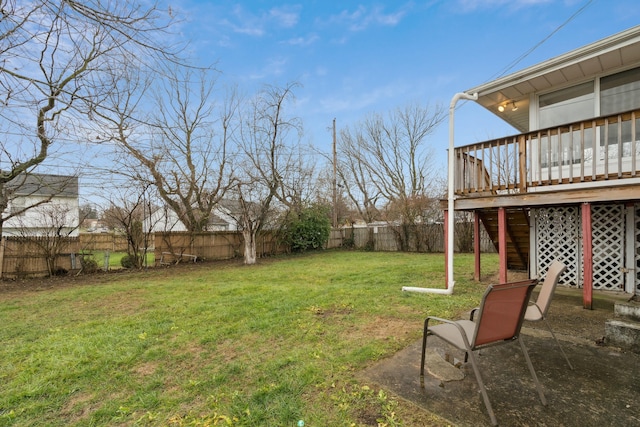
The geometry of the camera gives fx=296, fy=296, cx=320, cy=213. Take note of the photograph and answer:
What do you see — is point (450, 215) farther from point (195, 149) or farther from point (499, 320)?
point (195, 149)

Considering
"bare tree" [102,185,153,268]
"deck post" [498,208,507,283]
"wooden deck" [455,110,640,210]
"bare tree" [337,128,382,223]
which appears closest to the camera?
"wooden deck" [455,110,640,210]

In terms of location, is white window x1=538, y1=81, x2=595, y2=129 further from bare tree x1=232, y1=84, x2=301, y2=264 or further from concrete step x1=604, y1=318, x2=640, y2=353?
bare tree x1=232, y1=84, x2=301, y2=264

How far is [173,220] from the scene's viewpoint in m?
12.0

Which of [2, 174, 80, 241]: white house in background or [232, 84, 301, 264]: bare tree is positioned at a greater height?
[232, 84, 301, 264]: bare tree

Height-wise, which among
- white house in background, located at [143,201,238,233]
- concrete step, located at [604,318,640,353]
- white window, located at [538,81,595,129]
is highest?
white window, located at [538,81,595,129]

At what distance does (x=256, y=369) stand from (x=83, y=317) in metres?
3.66

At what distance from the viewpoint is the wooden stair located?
6.36 meters

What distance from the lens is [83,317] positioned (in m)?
4.64

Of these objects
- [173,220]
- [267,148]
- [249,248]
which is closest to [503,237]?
[249,248]

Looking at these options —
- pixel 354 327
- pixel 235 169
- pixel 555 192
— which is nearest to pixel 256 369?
pixel 354 327

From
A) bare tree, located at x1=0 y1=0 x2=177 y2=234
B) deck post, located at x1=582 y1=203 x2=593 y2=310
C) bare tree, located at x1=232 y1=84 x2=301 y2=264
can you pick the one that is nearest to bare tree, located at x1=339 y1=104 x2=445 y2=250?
bare tree, located at x1=232 y1=84 x2=301 y2=264

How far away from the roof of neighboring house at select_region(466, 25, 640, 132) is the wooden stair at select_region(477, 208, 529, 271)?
2445 mm

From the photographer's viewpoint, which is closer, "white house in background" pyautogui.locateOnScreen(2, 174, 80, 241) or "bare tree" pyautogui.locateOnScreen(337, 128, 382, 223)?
"white house in background" pyautogui.locateOnScreen(2, 174, 80, 241)

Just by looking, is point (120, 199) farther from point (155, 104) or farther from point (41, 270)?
point (155, 104)
